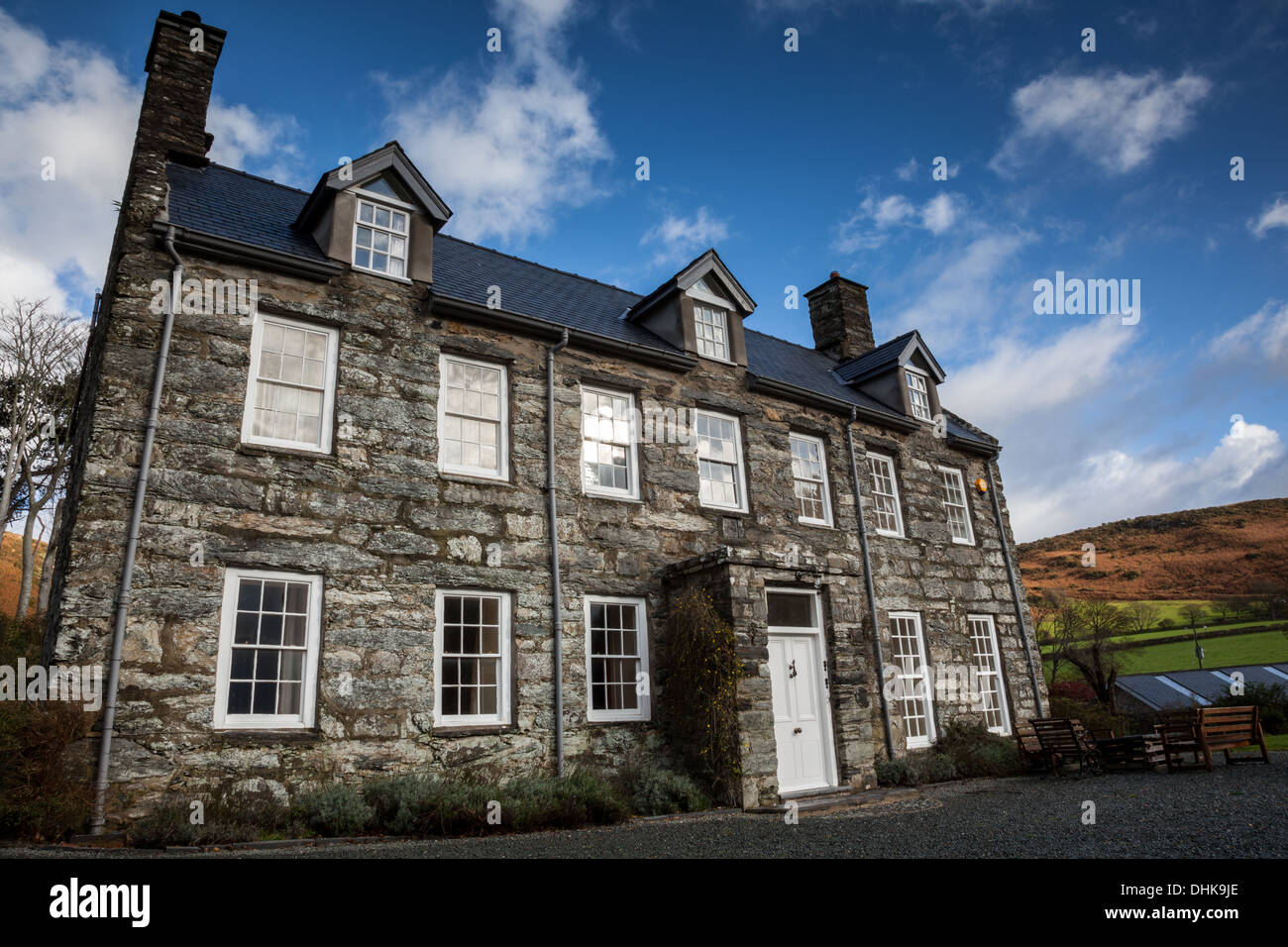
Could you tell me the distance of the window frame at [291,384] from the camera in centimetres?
984

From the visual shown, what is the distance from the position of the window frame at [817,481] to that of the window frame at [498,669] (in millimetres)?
6347

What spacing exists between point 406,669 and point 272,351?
4.62 meters

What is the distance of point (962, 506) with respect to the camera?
18.4 meters

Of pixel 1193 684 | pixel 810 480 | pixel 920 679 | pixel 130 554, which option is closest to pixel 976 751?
pixel 920 679

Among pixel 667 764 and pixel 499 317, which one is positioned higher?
pixel 499 317

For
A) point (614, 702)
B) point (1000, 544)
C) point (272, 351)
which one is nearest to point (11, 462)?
point (272, 351)

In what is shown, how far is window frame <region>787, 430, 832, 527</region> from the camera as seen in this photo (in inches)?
588

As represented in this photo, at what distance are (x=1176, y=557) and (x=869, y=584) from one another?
213 ft

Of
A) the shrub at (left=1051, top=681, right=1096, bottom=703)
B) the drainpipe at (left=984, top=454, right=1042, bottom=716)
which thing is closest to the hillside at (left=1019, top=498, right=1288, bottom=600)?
the shrub at (left=1051, top=681, right=1096, bottom=703)

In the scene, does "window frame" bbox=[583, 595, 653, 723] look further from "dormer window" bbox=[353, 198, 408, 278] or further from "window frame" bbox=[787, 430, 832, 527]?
"dormer window" bbox=[353, 198, 408, 278]

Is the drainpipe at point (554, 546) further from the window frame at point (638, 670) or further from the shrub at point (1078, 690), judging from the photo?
the shrub at point (1078, 690)

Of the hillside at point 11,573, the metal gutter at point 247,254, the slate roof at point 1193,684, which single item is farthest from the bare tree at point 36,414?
the slate roof at point 1193,684
